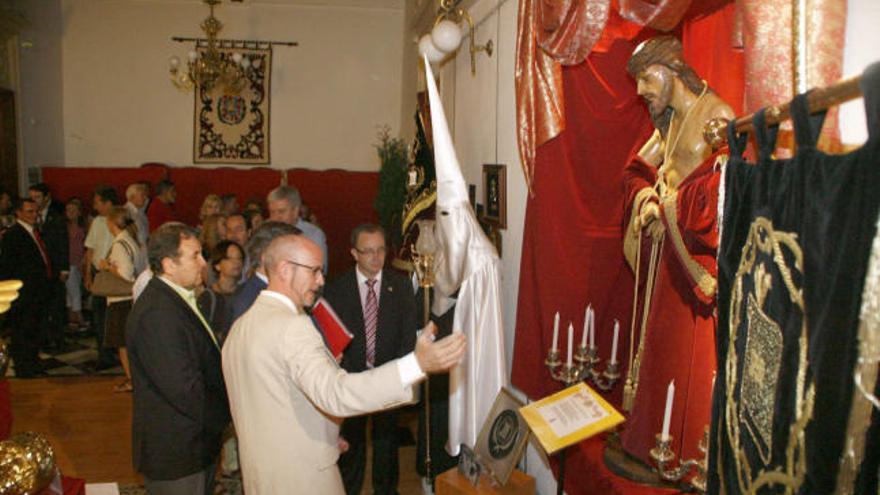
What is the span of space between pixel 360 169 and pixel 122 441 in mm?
6595

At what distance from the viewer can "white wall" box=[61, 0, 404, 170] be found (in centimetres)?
1002

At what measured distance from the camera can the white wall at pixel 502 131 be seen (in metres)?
3.75

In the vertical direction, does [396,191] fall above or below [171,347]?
above

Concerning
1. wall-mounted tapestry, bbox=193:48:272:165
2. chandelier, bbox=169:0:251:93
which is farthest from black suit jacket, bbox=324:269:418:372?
wall-mounted tapestry, bbox=193:48:272:165

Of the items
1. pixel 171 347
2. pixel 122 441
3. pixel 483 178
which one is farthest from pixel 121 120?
pixel 171 347

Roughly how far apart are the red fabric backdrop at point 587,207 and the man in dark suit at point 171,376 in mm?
1618

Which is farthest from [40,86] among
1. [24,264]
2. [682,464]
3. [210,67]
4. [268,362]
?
[682,464]

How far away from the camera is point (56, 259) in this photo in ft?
22.6

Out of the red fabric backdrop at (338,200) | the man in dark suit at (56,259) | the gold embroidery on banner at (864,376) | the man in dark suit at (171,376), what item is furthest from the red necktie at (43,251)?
the gold embroidery on banner at (864,376)

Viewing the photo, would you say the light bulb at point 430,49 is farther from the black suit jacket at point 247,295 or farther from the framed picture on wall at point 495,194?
the black suit jacket at point 247,295

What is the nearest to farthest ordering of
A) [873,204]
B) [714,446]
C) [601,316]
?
[873,204]
[714,446]
[601,316]

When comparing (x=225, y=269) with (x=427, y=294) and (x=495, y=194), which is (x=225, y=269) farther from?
(x=495, y=194)

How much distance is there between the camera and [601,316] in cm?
329

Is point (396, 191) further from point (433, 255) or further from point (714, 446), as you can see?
point (714, 446)
